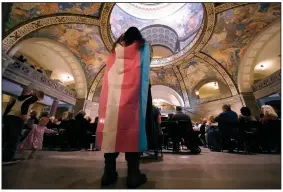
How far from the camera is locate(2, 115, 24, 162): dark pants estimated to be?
247 cm

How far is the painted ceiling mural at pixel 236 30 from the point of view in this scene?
7.65 m

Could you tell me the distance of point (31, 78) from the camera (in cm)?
896

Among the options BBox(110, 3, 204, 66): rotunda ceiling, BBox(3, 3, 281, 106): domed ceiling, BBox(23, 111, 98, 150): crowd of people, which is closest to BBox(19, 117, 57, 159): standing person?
BBox(23, 111, 98, 150): crowd of people

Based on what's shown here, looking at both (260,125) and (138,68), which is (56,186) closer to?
(138,68)

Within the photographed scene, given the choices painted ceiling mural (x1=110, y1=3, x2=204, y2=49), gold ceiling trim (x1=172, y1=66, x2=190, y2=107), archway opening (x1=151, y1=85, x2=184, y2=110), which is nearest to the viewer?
painted ceiling mural (x1=110, y1=3, x2=204, y2=49)

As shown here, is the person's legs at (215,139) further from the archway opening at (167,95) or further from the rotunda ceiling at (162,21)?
the archway opening at (167,95)

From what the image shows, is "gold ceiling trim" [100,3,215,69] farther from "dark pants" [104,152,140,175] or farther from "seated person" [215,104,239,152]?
"dark pants" [104,152,140,175]

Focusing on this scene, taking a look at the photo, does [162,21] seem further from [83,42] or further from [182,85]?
[83,42]

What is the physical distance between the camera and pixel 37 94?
279 centimetres

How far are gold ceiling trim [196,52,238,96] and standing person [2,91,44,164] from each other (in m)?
11.3

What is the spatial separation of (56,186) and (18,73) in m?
9.24

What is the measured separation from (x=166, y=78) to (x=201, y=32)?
5.57m

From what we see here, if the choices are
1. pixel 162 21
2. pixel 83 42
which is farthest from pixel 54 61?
pixel 162 21

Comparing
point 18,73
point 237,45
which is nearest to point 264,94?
point 237,45
